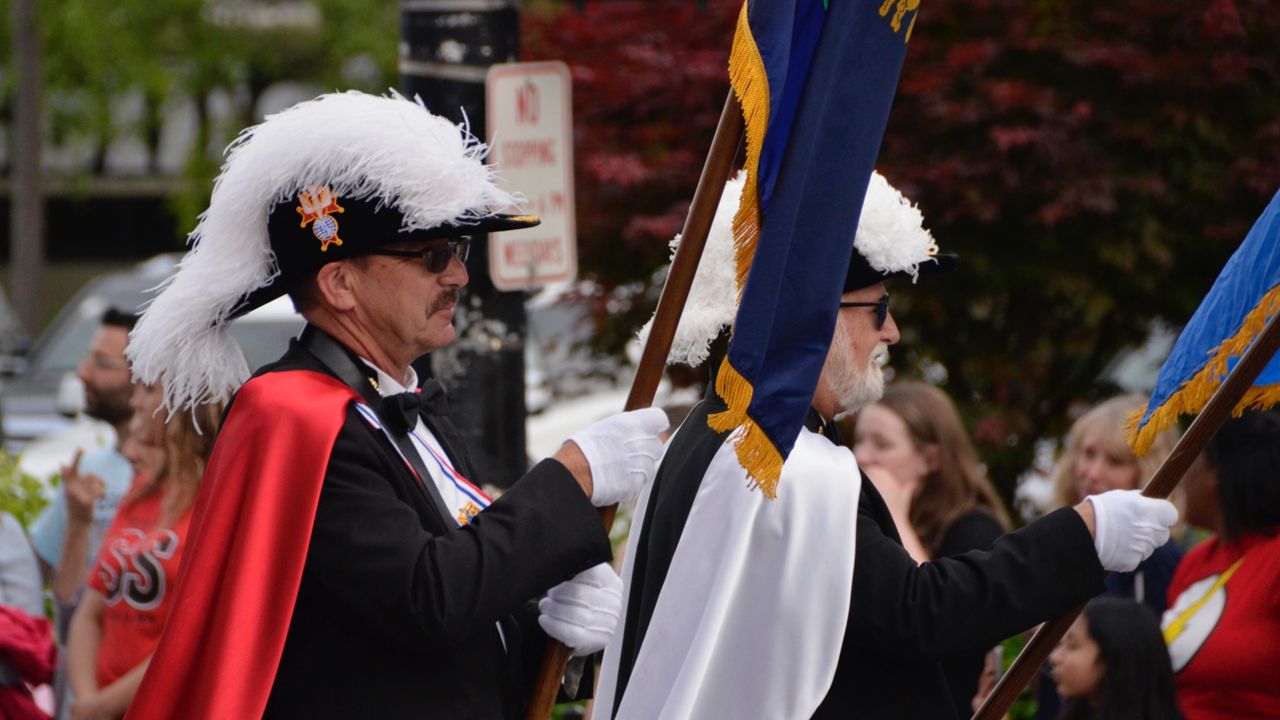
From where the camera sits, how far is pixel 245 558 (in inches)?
109

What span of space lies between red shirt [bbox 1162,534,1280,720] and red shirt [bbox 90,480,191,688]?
8.62ft

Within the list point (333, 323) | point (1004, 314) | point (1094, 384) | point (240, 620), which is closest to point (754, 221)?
point (333, 323)

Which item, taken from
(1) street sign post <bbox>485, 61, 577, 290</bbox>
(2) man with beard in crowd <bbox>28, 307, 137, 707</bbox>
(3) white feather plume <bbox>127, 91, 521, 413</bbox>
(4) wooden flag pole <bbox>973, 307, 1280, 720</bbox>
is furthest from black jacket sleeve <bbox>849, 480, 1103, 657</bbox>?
(2) man with beard in crowd <bbox>28, 307, 137, 707</bbox>

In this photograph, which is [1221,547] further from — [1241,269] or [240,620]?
[240,620]

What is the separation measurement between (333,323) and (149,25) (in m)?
21.8

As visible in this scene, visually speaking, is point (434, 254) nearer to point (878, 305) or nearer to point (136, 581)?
point (878, 305)

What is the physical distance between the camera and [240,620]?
9.04ft

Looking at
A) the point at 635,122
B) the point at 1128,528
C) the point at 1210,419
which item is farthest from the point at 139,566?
the point at 635,122

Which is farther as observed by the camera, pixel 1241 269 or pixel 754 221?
pixel 1241 269

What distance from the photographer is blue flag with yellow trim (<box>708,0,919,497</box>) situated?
116 inches

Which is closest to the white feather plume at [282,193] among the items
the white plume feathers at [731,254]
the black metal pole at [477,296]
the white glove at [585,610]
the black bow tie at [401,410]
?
the black bow tie at [401,410]

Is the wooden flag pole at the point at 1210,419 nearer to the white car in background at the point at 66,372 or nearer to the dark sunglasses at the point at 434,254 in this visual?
the dark sunglasses at the point at 434,254

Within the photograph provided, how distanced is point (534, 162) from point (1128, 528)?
10.3ft

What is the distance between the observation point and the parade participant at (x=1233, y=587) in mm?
4312
